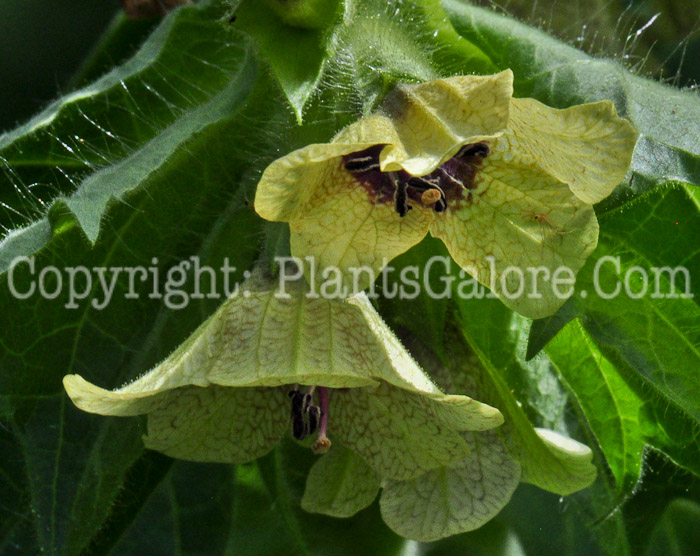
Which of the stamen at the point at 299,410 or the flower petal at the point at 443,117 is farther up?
the flower petal at the point at 443,117

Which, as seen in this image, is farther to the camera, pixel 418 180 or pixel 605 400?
pixel 605 400

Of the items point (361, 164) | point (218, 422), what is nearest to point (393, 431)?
point (218, 422)

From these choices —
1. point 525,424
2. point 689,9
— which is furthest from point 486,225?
point 689,9

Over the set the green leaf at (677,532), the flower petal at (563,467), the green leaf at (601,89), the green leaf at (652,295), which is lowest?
the green leaf at (677,532)

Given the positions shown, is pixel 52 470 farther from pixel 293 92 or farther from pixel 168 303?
pixel 293 92

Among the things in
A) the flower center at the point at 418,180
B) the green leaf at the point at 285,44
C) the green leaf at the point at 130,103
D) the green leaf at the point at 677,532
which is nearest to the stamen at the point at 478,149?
the flower center at the point at 418,180

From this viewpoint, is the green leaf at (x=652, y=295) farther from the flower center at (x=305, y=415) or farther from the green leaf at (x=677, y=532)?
the green leaf at (x=677, y=532)

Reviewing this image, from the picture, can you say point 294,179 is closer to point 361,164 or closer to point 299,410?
point 361,164
